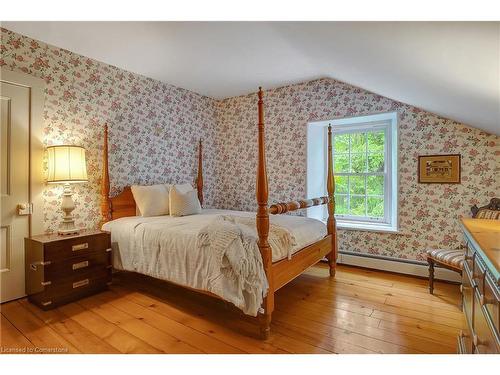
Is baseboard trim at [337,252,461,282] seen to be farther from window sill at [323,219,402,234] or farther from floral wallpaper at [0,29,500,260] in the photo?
window sill at [323,219,402,234]

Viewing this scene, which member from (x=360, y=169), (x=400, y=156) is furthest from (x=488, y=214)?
(x=360, y=169)

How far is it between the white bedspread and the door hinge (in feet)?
2.15

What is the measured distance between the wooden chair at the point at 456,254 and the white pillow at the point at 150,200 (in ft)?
9.26

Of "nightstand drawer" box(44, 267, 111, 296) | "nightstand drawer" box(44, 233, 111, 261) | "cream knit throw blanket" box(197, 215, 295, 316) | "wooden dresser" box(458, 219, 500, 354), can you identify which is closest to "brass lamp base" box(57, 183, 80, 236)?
"nightstand drawer" box(44, 233, 111, 261)

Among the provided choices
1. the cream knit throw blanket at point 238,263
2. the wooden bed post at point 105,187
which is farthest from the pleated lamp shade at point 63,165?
the cream knit throw blanket at point 238,263

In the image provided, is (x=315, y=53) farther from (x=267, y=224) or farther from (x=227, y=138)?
(x=227, y=138)

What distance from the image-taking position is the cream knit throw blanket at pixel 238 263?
6.00 feet

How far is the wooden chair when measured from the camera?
233 centimetres

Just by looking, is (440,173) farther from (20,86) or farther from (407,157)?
(20,86)

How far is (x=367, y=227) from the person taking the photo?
11.1ft

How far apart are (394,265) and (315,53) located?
8.03 ft

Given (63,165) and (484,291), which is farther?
(63,165)

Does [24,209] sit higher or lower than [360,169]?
lower

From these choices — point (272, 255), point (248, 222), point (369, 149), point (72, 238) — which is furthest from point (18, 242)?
point (369, 149)
